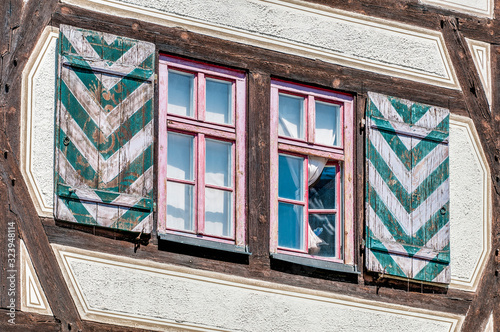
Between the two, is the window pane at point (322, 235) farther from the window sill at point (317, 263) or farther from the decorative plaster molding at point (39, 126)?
the decorative plaster molding at point (39, 126)

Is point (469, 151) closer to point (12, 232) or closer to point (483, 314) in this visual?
point (483, 314)

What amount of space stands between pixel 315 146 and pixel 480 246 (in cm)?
164

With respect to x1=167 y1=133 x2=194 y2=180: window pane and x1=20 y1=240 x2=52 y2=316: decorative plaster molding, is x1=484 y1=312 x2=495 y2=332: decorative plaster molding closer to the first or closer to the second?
x1=167 y1=133 x2=194 y2=180: window pane

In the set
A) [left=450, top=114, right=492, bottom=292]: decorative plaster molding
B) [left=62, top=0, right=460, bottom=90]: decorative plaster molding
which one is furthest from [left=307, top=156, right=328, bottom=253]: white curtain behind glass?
[left=450, top=114, right=492, bottom=292]: decorative plaster molding

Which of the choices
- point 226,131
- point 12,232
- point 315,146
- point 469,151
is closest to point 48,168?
point 12,232

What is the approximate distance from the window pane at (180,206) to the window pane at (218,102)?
582mm

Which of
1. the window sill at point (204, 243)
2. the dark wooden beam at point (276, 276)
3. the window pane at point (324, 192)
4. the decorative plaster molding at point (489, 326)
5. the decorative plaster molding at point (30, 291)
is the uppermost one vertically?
the window pane at point (324, 192)

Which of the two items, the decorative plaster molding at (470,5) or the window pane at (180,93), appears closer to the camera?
the window pane at (180,93)

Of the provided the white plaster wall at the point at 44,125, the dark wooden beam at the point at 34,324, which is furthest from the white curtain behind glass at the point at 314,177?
the white plaster wall at the point at 44,125

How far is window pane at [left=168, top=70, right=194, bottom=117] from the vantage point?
1206 centimetres

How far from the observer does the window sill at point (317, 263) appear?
12148mm

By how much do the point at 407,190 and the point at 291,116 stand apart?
1.10 metres

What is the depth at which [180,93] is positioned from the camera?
12.1m

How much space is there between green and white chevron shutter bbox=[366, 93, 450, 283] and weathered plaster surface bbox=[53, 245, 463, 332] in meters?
0.38
